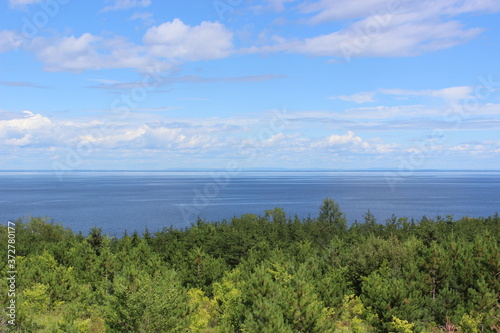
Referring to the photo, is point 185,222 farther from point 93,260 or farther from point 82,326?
point 82,326

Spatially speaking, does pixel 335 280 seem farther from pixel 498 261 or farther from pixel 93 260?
pixel 93 260

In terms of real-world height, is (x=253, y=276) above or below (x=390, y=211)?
above

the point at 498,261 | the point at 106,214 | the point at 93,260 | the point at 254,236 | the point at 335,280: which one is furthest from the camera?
the point at 106,214

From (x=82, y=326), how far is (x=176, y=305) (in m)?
6.05

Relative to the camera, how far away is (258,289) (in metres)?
31.3

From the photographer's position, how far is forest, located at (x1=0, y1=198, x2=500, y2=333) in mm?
26203

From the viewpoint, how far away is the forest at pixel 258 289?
26203 mm

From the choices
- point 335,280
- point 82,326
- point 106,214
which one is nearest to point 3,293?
point 82,326

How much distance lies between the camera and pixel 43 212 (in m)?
177

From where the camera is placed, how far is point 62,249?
5150 centimetres

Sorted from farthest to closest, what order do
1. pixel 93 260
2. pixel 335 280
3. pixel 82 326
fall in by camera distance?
pixel 93 260 < pixel 335 280 < pixel 82 326

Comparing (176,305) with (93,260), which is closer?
(176,305)

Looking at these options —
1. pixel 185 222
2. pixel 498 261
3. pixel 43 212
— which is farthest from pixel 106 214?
pixel 498 261

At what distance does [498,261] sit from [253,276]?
858 inches
